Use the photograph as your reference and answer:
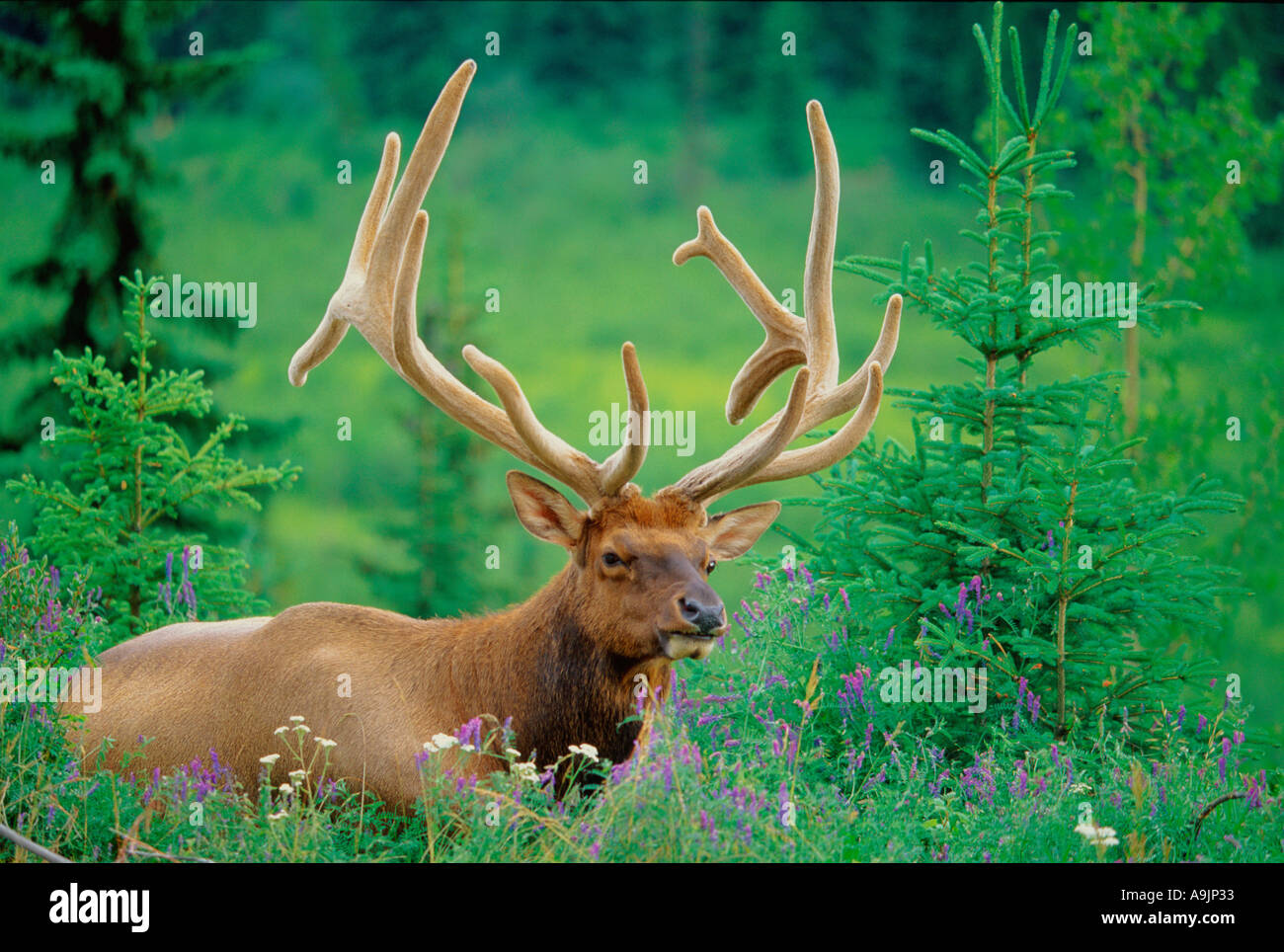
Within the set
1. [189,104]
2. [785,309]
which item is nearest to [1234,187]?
[785,309]

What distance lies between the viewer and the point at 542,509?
606 cm

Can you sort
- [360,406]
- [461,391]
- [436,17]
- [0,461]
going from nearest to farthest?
[461,391] → [0,461] → [360,406] → [436,17]

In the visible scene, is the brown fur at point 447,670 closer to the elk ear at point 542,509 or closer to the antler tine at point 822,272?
the elk ear at point 542,509

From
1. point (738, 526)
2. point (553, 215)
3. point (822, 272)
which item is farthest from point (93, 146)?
point (553, 215)

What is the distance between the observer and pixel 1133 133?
13.5 m

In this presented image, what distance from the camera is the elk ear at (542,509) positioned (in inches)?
237

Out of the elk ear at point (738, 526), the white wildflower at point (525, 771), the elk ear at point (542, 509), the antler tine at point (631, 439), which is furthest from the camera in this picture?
the elk ear at point (738, 526)

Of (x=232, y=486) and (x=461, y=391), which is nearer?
(x=461, y=391)

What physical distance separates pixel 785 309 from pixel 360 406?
19.7 metres

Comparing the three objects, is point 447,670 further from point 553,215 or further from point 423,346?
point 553,215

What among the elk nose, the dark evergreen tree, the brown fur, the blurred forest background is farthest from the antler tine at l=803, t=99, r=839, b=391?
the dark evergreen tree

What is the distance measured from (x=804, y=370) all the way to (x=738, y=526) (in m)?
0.86

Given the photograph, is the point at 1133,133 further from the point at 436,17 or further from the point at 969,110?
the point at 436,17

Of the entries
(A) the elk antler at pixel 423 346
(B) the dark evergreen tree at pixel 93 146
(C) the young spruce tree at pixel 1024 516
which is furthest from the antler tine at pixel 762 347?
(B) the dark evergreen tree at pixel 93 146
